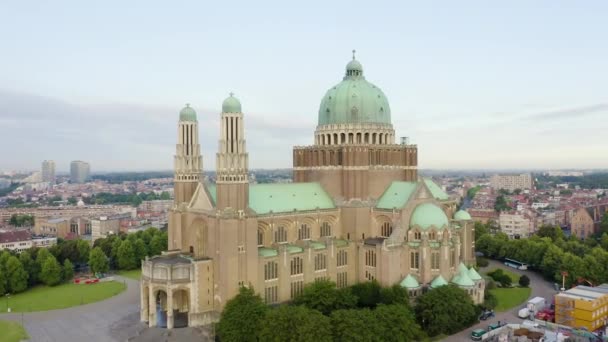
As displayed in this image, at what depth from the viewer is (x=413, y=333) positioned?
6175 cm

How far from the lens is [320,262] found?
83.8 meters

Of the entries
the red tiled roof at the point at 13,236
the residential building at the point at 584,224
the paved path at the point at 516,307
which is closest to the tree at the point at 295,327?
the paved path at the point at 516,307

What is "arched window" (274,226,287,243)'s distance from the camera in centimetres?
8212

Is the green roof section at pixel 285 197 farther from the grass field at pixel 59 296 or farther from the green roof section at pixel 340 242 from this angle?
the grass field at pixel 59 296

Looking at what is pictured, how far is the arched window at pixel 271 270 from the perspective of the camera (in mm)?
77188

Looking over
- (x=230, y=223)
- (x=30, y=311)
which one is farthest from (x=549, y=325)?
(x=30, y=311)

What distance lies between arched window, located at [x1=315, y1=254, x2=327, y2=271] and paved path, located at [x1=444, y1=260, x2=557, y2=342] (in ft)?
76.7

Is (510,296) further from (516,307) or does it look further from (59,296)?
(59,296)

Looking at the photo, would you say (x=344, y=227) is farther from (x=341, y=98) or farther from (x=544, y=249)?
(x=544, y=249)

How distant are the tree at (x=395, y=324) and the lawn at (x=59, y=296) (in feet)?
179

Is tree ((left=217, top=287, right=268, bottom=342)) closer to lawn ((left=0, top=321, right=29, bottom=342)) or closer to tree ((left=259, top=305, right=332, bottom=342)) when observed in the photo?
tree ((left=259, top=305, right=332, bottom=342))

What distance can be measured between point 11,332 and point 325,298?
4509 cm

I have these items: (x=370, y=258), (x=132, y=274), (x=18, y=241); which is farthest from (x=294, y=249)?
(x=18, y=241)

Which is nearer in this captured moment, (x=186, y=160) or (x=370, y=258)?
(x=186, y=160)
